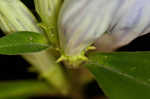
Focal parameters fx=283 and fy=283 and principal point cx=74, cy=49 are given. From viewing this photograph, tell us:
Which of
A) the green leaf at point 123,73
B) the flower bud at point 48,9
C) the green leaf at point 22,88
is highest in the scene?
the flower bud at point 48,9

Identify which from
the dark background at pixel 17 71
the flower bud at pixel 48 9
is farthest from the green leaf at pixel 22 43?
the dark background at pixel 17 71

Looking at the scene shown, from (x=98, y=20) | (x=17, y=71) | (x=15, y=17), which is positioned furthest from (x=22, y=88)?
(x=98, y=20)

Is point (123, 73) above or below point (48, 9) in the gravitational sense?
below

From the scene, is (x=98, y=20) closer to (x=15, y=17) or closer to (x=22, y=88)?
(x=15, y=17)

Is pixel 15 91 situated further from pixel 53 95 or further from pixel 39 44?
pixel 39 44

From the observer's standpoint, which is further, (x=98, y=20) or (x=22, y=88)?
(x=22, y=88)

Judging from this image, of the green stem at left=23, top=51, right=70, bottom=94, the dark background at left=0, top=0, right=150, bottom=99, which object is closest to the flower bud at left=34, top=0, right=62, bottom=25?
the green stem at left=23, top=51, right=70, bottom=94

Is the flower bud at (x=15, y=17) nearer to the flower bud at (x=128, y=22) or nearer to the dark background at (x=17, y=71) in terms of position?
the flower bud at (x=128, y=22)
